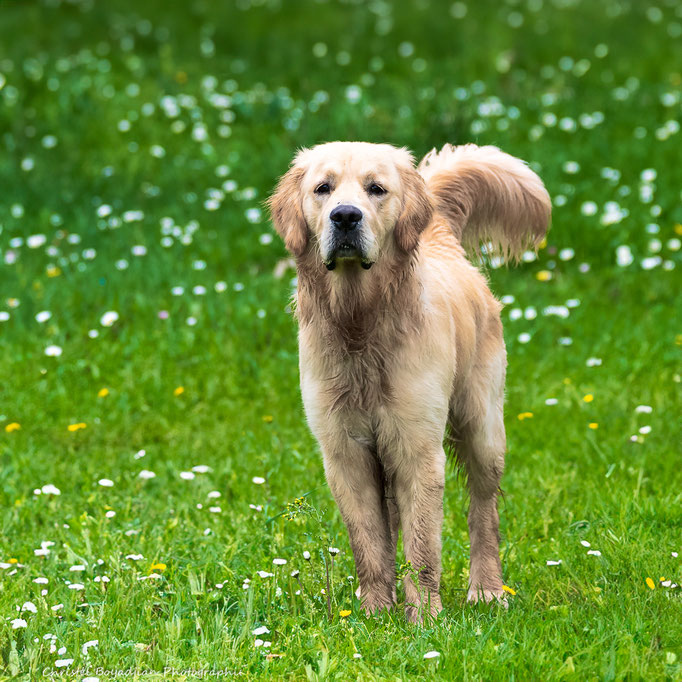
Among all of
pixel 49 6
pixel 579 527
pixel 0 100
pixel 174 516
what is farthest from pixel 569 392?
pixel 49 6

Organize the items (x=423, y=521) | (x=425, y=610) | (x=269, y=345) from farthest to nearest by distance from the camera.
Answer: (x=269, y=345) → (x=423, y=521) → (x=425, y=610)

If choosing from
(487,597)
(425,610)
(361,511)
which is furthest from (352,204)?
(487,597)

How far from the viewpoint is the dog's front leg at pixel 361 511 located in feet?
13.1

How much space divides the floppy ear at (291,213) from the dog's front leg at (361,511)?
2.39 feet

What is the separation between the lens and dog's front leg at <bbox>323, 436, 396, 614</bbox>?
4008 mm

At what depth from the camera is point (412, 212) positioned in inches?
157

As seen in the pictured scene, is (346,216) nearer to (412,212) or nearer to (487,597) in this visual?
(412,212)

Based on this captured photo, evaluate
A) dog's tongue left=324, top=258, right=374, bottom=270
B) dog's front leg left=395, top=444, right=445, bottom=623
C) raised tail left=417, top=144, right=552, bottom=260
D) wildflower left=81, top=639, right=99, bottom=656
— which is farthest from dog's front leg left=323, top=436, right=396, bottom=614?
raised tail left=417, top=144, right=552, bottom=260

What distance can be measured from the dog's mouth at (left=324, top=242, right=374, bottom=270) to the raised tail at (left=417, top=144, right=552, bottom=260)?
1029mm

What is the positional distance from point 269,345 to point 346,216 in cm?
336

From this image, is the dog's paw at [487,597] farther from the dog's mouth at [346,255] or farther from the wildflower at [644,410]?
the wildflower at [644,410]

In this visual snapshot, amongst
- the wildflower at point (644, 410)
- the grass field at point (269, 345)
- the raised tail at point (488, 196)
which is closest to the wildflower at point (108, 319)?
A: the grass field at point (269, 345)

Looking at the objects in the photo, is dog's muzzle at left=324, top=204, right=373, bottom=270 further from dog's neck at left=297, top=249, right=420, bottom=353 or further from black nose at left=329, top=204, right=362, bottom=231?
dog's neck at left=297, top=249, right=420, bottom=353

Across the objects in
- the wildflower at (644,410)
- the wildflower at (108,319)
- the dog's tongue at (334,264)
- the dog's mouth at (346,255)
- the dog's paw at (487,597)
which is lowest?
the dog's paw at (487,597)
